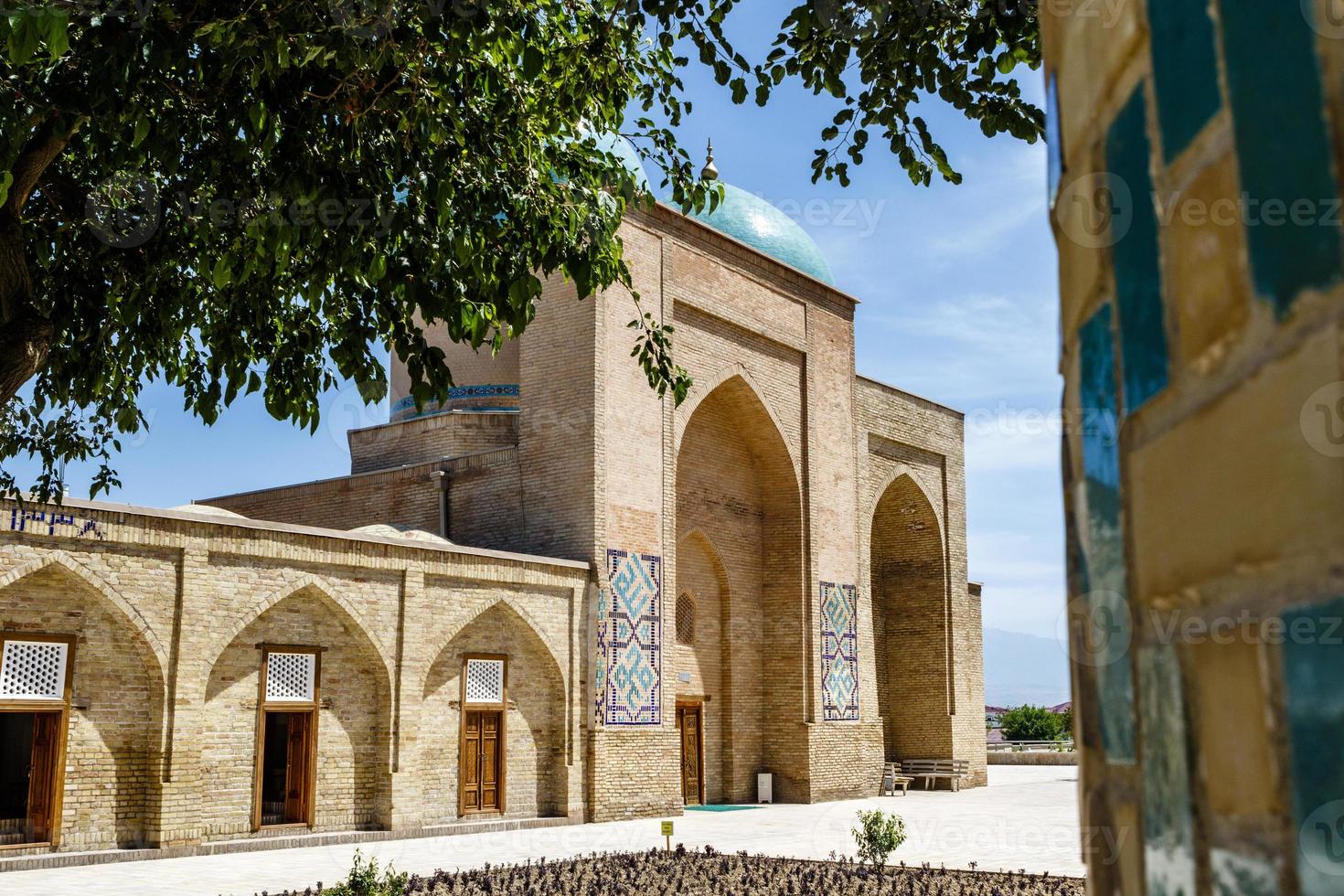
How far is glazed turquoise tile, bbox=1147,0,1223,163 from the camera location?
48 centimetres

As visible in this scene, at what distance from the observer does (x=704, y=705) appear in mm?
19188

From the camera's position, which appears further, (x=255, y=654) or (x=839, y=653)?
(x=839, y=653)

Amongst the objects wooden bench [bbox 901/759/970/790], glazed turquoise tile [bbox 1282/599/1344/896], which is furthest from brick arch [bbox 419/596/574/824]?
glazed turquoise tile [bbox 1282/599/1344/896]

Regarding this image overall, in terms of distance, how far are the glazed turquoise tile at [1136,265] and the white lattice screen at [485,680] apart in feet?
50.1

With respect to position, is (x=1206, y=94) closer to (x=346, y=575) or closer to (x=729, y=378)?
(x=346, y=575)

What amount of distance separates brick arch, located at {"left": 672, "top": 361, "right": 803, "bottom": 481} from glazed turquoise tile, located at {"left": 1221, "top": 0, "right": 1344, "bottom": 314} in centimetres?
1729

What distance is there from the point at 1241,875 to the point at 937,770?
24.1m

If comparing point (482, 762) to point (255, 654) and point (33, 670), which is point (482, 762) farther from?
point (33, 670)

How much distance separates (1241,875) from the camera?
1.50ft

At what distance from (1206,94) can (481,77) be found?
203 inches

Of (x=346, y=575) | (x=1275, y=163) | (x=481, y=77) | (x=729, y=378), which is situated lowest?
(x=1275, y=163)

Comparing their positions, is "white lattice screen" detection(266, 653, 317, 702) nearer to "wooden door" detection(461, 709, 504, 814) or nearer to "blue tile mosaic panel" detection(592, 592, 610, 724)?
"wooden door" detection(461, 709, 504, 814)

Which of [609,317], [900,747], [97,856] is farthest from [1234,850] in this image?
[900,747]

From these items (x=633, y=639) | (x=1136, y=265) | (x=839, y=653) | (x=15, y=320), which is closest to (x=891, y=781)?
(x=839, y=653)
